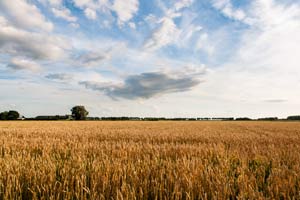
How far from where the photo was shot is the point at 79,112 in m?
108

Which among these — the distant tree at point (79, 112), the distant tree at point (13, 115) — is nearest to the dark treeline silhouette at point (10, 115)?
the distant tree at point (13, 115)

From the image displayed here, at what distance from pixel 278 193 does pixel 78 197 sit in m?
2.24

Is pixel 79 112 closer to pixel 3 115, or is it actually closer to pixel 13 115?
pixel 13 115

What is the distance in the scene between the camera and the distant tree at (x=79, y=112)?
10850 cm

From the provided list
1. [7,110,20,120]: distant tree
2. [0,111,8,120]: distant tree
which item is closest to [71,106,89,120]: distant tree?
[7,110,20,120]: distant tree

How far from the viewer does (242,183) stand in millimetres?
3104

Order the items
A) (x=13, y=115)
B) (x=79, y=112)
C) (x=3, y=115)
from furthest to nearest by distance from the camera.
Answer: (x=79, y=112), (x=3, y=115), (x=13, y=115)

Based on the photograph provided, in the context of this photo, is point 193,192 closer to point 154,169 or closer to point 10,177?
point 154,169

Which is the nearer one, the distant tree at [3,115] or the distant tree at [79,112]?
the distant tree at [3,115]

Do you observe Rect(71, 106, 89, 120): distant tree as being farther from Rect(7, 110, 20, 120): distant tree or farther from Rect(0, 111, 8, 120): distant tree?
Rect(0, 111, 8, 120): distant tree

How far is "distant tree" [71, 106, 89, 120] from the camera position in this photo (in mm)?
108500

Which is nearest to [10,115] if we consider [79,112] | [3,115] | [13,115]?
[13,115]

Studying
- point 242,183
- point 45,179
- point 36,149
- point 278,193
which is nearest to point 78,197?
point 45,179

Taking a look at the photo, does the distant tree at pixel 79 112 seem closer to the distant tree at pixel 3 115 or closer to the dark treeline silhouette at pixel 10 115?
the dark treeline silhouette at pixel 10 115
